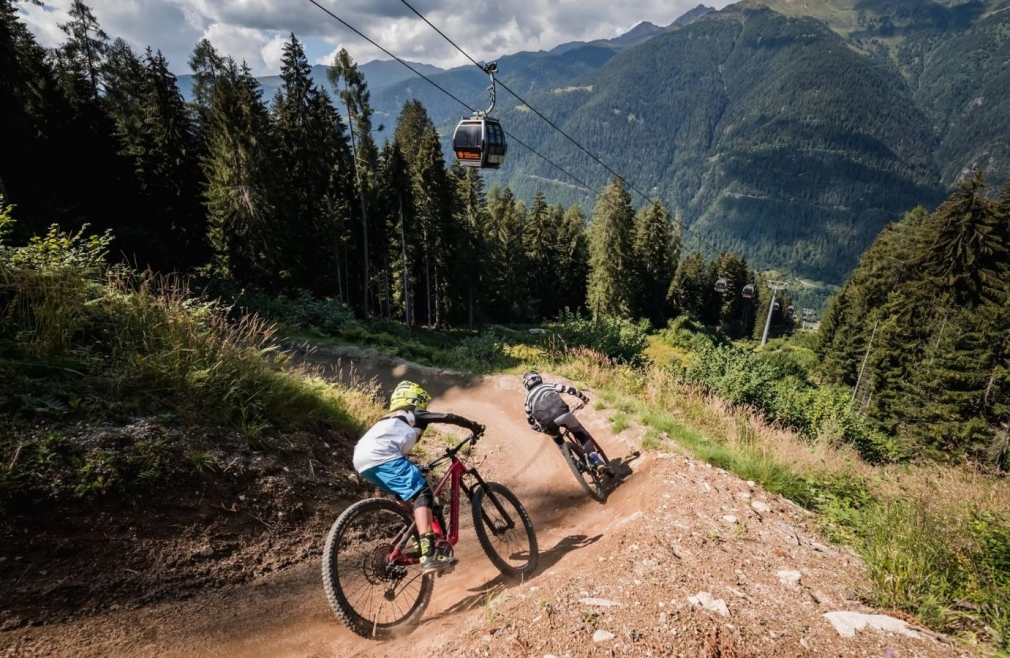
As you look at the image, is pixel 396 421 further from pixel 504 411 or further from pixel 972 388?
pixel 972 388

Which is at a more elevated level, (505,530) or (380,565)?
(380,565)

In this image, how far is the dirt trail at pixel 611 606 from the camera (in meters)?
3.55

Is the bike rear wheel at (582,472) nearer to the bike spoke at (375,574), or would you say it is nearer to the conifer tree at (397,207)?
the bike spoke at (375,574)

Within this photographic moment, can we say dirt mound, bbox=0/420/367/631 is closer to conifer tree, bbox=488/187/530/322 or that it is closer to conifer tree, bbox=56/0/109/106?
conifer tree, bbox=56/0/109/106

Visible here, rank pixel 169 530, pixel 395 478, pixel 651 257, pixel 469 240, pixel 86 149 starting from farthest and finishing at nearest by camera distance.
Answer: pixel 651 257 < pixel 469 240 < pixel 86 149 < pixel 395 478 < pixel 169 530

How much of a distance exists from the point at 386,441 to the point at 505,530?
1.93m

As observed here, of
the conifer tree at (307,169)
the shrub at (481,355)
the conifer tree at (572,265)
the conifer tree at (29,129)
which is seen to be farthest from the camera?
the conifer tree at (572,265)

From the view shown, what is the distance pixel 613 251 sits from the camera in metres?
45.0

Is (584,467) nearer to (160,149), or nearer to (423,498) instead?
(423,498)

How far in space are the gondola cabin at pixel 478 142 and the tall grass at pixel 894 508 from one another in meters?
6.78

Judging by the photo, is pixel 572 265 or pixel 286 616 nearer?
pixel 286 616

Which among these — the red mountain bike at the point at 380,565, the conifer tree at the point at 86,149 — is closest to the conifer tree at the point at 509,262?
the conifer tree at the point at 86,149

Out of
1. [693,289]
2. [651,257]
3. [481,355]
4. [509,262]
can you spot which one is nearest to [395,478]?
[481,355]

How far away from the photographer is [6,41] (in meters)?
16.9
